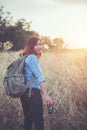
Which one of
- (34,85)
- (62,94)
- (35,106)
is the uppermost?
(34,85)

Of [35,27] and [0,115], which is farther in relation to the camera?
[35,27]

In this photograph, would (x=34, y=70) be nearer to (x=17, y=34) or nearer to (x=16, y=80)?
(x=16, y=80)

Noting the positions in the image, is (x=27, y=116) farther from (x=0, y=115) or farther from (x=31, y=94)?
(x=0, y=115)

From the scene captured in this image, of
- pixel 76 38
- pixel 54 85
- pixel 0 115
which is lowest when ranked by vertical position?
pixel 0 115

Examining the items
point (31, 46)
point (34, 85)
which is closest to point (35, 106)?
point (34, 85)

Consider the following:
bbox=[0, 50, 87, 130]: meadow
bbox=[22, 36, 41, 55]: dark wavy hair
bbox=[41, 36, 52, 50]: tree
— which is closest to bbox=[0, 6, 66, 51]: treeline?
bbox=[41, 36, 52, 50]: tree

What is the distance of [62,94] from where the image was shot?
3611mm

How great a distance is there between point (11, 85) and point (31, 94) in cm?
20

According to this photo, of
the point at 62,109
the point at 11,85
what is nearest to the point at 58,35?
the point at 62,109

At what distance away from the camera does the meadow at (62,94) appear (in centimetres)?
348

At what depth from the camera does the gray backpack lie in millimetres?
2633

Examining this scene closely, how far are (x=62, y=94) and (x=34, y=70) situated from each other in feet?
3.60

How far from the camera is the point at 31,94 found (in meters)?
2.56

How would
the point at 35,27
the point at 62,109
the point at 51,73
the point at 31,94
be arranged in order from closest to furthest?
1. the point at 31,94
2. the point at 62,109
3. the point at 51,73
4. the point at 35,27
